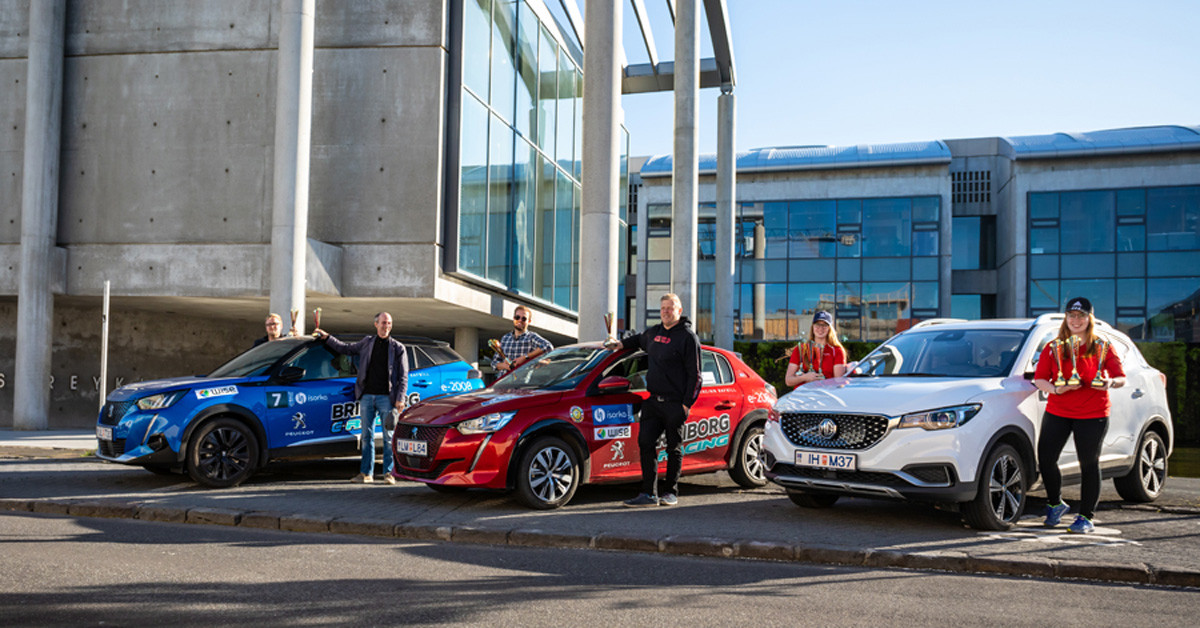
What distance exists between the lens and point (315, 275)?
1975 centimetres

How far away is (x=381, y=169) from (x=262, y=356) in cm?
1058

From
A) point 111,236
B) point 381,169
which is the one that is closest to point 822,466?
point 381,169

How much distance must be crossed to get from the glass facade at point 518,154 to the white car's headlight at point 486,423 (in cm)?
1338

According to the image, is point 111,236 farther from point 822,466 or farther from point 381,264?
point 822,466

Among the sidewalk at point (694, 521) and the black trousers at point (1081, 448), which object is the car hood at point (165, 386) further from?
the black trousers at point (1081, 448)

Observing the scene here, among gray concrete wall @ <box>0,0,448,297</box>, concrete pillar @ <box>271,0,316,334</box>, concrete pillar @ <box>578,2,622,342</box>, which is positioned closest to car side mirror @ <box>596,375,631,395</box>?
concrete pillar @ <box>578,2,622,342</box>

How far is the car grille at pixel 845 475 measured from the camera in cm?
798

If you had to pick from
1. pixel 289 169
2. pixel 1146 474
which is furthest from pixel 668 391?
pixel 289 169

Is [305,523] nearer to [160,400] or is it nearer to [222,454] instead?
[222,454]

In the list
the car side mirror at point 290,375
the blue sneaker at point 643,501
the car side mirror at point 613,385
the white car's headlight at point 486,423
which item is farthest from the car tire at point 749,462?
the car side mirror at point 290,375

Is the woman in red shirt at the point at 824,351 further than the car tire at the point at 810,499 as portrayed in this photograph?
Result: Yes

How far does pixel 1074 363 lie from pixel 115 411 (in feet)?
29.5

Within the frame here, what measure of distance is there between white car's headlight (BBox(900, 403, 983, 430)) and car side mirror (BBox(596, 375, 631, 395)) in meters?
2.75

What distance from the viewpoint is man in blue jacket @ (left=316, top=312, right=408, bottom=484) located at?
1091 cm
